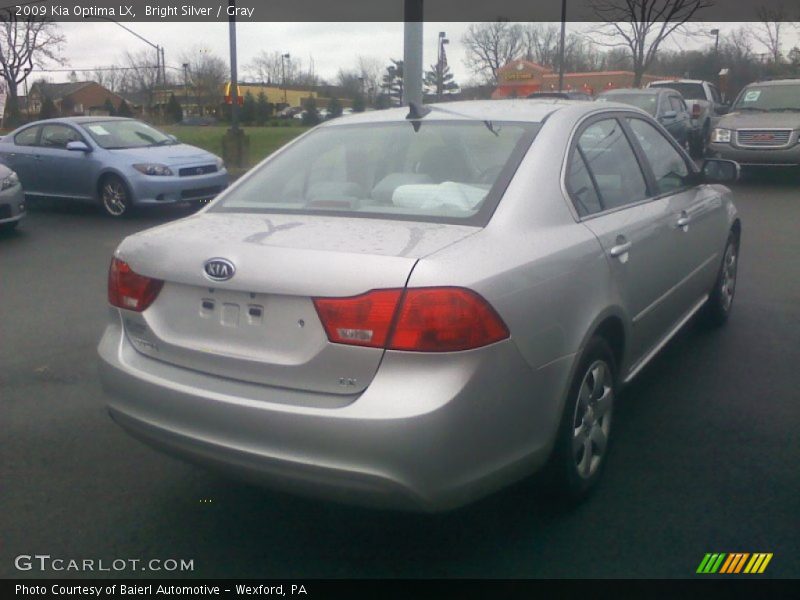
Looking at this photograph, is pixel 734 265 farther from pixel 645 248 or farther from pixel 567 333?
pixel 567 333

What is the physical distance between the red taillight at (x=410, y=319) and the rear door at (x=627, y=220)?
1069mm

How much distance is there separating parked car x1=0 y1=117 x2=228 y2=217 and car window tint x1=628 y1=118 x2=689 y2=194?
8248mm

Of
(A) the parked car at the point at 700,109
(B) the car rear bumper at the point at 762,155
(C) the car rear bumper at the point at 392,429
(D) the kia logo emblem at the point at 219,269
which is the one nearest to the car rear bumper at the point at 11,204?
(C) the car rear bumper at the point at 392,429

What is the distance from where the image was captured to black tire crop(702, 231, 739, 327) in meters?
5.88

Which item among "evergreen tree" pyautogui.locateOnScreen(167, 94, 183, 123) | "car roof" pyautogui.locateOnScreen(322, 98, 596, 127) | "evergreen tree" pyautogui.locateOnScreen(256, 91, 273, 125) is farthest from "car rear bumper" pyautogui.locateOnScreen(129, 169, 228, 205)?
"evergreen tree" pyautogui.locateOnScreen(167, 94, 183, 123)

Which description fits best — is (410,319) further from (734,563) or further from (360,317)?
(734,563)

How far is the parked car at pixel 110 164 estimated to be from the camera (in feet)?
Answer: 38.9

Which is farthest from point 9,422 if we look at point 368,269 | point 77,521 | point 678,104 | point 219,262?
point 678,104

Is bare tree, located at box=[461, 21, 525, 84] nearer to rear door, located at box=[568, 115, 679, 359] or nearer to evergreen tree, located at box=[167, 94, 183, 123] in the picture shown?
evergreen tree, located at box=[167, 94, 183, 123]

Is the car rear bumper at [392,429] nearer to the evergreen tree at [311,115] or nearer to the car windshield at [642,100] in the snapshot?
the car windshield at [642,100]

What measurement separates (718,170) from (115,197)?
9.04 m

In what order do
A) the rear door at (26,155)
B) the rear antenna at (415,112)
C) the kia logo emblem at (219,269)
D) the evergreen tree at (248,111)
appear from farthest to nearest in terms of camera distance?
the evergreen tree at (248,111) < the rear door at (26,155) < the rear antenna at (415,112) < the kia logo emblem at (219,269)

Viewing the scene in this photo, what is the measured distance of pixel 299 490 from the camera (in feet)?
9.37

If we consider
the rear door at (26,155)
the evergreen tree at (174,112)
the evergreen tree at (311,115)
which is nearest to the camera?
the rear door at (26,155)
